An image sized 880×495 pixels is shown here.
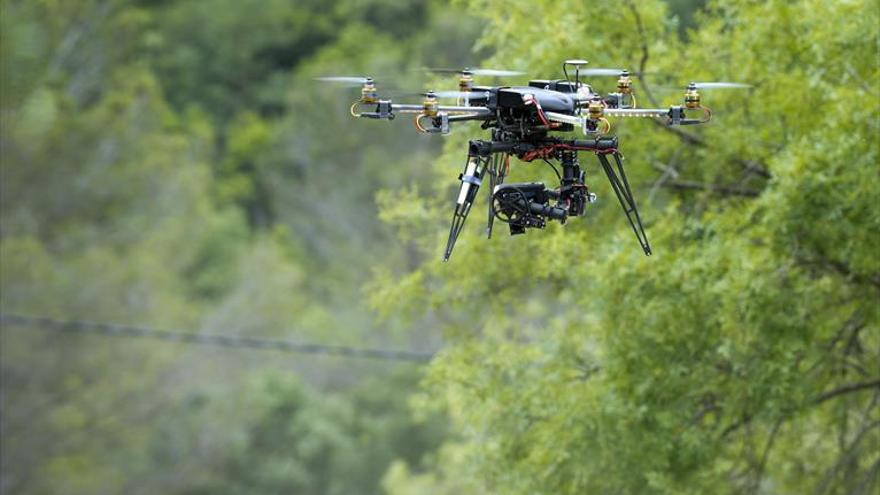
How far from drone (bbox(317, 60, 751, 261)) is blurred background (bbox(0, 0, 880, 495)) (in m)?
0.57

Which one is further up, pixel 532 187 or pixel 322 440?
pixel 322 440

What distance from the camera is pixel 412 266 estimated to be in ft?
157

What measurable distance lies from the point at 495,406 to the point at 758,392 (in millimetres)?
3179

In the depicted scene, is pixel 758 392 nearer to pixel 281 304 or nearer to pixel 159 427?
pixel 159 427

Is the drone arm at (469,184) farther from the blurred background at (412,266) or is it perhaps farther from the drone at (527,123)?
the blurred background at (412,266)

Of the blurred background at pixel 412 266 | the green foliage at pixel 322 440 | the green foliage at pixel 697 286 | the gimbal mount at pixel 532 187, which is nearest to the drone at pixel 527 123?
the gimbal mount at pixel 532 187

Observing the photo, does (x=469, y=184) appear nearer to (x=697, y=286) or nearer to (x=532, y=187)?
(x=532, y=187)

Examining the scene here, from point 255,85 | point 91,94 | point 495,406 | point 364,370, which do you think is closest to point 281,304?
point 364,370

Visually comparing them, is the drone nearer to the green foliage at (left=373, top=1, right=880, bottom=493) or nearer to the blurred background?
the blurred background

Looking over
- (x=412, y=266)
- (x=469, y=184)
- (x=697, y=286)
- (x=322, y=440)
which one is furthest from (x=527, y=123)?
(x=322, y=440)

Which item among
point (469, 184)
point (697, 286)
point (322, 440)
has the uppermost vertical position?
point (322, 440)

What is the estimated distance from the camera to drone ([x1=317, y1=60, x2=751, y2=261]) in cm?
1223

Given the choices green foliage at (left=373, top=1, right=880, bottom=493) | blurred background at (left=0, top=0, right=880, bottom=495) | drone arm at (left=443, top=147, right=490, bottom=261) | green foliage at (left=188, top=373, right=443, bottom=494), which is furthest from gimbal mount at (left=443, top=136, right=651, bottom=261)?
green foliage at (left=188, top=373, right=443, bottom=494)

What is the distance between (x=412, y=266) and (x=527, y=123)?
35407 mm
